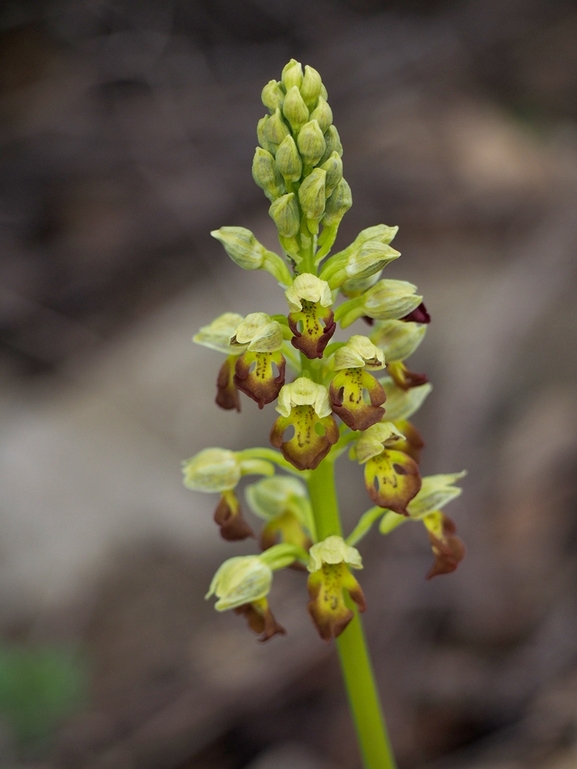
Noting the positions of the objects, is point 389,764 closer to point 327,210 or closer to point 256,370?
point 256,370

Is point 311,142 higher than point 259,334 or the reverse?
higher

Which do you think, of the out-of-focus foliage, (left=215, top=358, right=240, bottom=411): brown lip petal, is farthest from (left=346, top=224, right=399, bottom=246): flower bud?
the out-of-focus foliage

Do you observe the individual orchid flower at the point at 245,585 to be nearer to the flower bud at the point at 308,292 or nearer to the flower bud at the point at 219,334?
the flower bud at the point at 219,334

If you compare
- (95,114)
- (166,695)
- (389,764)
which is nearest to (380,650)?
(166,695)

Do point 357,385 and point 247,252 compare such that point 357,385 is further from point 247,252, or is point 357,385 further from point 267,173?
point 267,173

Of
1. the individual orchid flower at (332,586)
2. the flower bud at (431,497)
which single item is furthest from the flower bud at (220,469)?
the flower bud at (431,497)

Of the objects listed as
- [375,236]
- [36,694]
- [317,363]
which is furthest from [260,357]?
[36,694]
